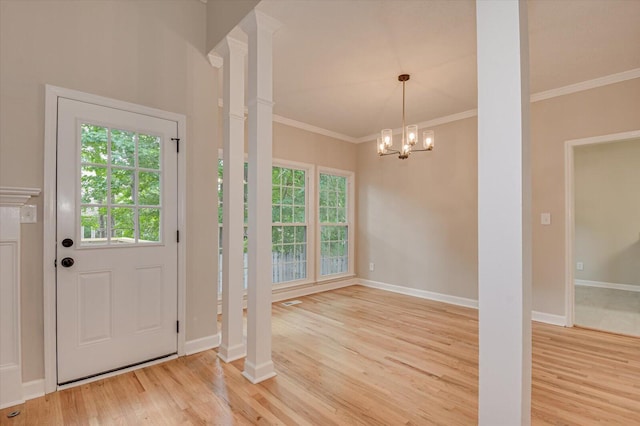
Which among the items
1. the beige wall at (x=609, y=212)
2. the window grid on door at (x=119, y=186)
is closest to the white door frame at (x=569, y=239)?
the beige wall at (x=609, y=212)

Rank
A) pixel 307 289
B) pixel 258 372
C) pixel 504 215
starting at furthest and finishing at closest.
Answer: pixel 307 289 → pixel 258 372 → pixel 504 215

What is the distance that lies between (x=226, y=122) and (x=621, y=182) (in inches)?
259

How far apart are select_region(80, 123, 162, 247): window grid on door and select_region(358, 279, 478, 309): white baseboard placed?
12.7ft

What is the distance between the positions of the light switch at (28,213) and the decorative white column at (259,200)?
1.44 meters

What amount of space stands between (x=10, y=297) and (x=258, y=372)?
1692 mm

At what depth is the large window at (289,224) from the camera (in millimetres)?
4793

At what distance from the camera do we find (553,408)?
6.65ft

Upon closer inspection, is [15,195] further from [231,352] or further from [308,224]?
[308,224]

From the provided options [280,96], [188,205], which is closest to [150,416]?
[188,205]

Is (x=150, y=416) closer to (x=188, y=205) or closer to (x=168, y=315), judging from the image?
(x=168, y=315)

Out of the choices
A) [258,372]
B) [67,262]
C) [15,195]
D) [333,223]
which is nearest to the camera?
[15,195]

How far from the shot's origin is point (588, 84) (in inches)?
137

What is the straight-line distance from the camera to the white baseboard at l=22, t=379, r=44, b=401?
6.80 feet

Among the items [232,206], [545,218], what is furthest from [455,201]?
[232,206]
